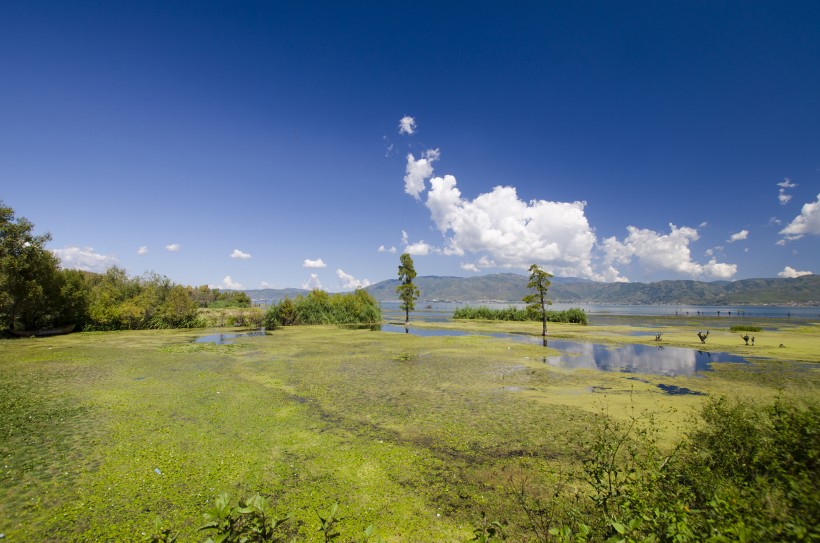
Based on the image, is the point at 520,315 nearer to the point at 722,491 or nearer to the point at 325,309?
the point at 325,309

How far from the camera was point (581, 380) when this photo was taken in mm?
17844

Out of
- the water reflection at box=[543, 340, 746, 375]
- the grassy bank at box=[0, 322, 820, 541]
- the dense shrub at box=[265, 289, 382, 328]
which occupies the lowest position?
the water reflection at box=[543, 340, 746, 375]

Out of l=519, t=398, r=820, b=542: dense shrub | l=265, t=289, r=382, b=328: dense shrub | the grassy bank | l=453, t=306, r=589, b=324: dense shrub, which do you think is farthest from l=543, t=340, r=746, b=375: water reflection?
l=265, t=289, r=382, b=328: dense shrub

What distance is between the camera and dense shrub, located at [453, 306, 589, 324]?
6559cm

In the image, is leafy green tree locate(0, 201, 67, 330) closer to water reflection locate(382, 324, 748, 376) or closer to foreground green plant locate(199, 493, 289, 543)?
foreground green plant locate(199, 493, 289, 543)

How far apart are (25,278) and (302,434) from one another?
132ft

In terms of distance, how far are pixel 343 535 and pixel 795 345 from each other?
142ft

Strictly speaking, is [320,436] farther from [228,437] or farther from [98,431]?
[98,431]

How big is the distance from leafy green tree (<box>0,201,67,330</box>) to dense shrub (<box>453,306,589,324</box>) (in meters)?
65.9

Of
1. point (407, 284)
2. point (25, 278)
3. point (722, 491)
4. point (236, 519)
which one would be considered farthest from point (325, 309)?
point (722, 491)

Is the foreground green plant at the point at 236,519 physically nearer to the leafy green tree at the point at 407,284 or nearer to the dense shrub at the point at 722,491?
the dense shrub at the point at 722,491

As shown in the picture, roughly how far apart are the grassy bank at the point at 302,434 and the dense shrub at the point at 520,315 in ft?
146

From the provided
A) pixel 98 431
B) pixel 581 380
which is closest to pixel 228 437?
pixel 98 431

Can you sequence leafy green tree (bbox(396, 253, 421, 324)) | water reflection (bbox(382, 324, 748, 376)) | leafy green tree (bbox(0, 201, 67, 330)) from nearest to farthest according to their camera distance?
1. water reflection (bbox(382, 324, 748, 376))
2. leafy green tree (bbox(0, 201, 67, 330))
3. leafy green tree (bbox(396, 253, 421, 324))
